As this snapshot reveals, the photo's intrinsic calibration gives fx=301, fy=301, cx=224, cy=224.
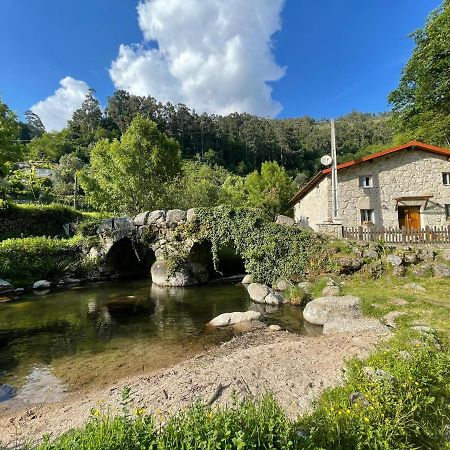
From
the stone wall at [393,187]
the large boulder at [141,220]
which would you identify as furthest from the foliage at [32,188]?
the stone wall at [393,187]

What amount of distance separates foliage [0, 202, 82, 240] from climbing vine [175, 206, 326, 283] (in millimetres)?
17434

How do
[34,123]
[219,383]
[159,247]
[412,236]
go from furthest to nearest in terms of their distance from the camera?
1. [34,123]
2. [159,247]
3. [412,236]
4. [219,383]

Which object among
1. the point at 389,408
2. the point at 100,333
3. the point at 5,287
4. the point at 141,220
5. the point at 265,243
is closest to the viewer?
the point at 389,408

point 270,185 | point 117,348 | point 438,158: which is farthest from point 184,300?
point 270,185

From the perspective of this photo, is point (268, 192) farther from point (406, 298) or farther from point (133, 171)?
point (406, 298)

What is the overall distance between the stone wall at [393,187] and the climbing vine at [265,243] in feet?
24.7

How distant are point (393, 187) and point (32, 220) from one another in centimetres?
2909

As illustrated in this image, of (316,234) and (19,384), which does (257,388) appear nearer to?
(19,384)

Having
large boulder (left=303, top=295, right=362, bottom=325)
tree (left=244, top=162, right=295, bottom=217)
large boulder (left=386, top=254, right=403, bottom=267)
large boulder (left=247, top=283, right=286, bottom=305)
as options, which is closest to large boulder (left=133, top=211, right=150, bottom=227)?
large boulder (left=247, top=283, right=286, bottom=305)

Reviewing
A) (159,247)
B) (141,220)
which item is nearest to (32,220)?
(141,220)

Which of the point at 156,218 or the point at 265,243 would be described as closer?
the point at 265,243

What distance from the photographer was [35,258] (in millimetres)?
19250

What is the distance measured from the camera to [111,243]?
20828mm

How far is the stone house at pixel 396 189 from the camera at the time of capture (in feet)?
69.3
